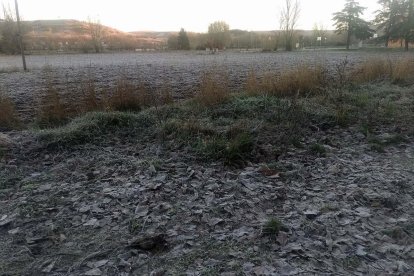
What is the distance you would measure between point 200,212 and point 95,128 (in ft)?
10.3

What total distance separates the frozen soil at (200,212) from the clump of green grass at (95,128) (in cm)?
31

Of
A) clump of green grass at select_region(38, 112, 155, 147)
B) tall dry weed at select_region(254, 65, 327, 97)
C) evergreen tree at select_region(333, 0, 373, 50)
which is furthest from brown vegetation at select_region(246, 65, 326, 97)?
evergreen tree at select_region(333, 0, 373, 50)

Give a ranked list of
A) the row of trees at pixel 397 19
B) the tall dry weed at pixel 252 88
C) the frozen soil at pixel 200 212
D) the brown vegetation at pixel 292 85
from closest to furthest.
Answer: the frozen soil at pixel 200 212 → the tall dry weed at pixel 252 88 → the brown vegetation at pixel 292 85 → the row of trees at pixel 397 19

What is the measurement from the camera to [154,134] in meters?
5.84

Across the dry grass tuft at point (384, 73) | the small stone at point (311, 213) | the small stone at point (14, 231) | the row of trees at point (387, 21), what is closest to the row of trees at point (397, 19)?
the row of trees at point (387, 21)

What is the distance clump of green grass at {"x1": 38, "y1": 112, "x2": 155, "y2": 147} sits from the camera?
5.52 m

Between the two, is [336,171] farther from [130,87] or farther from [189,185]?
[130,87]

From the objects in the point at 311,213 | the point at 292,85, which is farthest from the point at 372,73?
the point at 311,213

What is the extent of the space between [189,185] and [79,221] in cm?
132

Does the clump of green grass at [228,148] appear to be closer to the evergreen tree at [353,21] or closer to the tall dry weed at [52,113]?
the tall dry weed at [52,113]

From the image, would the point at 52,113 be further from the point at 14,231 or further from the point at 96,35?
the point at 96,35

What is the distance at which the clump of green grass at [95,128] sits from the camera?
552 centimetres

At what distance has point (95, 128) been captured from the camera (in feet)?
19.4

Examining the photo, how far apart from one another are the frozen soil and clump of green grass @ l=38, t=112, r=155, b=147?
0.31 metres
